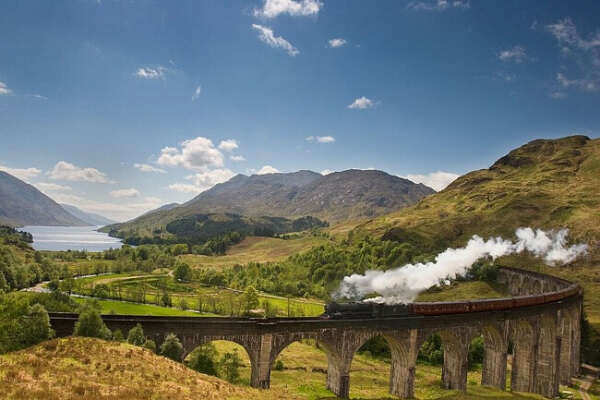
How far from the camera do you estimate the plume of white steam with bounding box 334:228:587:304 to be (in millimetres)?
58438

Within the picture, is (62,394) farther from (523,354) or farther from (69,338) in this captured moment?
(523,354)

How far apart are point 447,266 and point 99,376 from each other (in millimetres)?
80623

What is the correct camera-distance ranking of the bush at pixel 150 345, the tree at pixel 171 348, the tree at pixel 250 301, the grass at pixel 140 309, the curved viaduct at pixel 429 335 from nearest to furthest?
the bush at pixel 150 345 → the tree at pixel 171 348 → the curved viaduct at pixel 429 335 → the grass at pixel 140 309 → the tree at pixel 250 301

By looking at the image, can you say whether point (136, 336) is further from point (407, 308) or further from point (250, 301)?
point (250, 301)

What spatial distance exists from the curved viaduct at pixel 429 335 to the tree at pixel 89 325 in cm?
265

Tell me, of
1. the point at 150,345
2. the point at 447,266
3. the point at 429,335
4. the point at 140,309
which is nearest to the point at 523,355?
the point at 429,335

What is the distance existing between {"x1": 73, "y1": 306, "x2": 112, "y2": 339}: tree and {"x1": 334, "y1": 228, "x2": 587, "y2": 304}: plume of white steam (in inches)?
1133

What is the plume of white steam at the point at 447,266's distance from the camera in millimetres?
58438

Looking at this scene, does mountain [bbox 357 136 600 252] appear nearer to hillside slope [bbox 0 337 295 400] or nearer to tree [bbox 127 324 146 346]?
tree [bbox 127 324 146 346]

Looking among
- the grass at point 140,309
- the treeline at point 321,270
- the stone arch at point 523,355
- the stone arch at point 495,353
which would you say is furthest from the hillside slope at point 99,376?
the treeline at point 321,270

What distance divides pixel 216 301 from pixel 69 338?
7592cm

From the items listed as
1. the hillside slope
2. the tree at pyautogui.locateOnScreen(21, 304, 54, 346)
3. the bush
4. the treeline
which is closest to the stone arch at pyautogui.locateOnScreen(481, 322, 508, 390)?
the hillside slope

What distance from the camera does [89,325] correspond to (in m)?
33.0

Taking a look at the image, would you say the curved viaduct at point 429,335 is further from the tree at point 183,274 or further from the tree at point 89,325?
the tree at point 183,274
